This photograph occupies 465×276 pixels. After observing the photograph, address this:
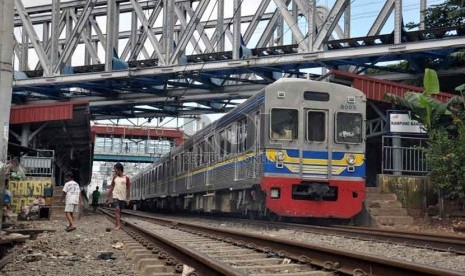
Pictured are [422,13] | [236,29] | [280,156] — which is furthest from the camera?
[236,29]

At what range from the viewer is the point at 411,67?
22688 mm

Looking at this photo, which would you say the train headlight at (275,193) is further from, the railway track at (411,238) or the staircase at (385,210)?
the staircase at (385,210)

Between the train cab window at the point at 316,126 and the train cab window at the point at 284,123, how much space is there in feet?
1.16

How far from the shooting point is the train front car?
41.9 ft

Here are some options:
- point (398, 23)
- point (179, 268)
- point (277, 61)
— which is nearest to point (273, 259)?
point (179, 268)

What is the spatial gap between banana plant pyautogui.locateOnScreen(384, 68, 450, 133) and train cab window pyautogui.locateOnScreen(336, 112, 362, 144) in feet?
11.4

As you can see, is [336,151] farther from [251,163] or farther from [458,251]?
[458,251]

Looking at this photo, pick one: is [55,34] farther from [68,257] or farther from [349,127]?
[68,257]

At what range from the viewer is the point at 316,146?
43.5 feet

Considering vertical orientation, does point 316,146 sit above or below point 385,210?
above

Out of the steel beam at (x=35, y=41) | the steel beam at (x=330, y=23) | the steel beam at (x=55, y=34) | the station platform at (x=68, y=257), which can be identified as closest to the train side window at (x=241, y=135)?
the station platform at (x=68, y=257)

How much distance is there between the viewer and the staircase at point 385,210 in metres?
14.8

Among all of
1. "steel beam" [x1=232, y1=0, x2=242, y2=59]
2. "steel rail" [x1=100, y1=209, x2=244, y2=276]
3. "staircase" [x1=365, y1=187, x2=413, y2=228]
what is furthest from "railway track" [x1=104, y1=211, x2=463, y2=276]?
"steel beam" [x1=232, y1=0, x2=242, y2=59]

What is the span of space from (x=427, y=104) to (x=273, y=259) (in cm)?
1059
